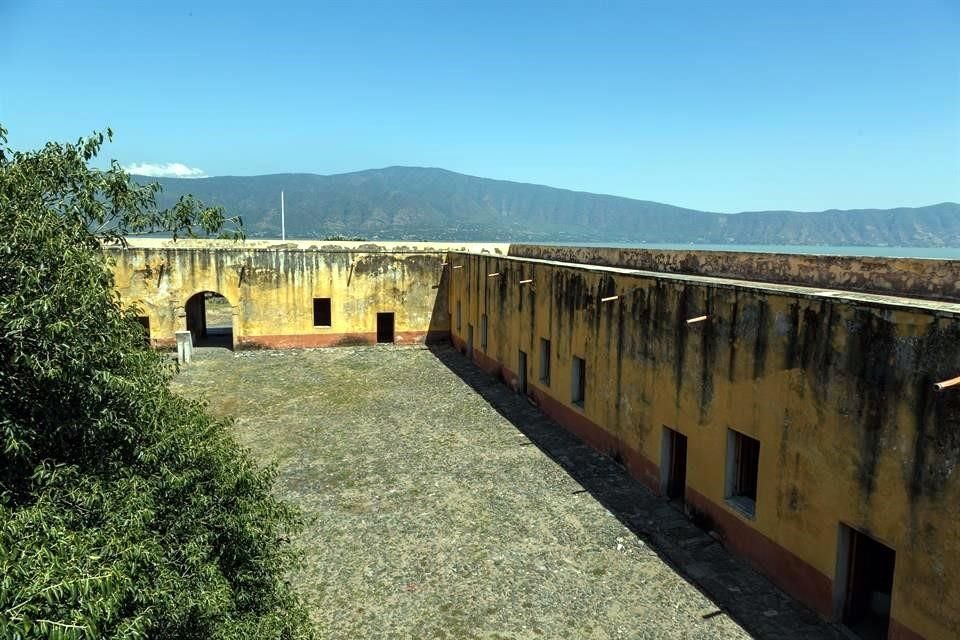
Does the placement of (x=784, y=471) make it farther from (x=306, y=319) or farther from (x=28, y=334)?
(x=306, y=319)

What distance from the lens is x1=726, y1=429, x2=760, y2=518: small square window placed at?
1002 centimetres

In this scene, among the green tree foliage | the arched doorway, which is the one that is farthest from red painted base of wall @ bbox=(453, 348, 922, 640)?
the arched doorway

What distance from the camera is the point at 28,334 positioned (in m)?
5.20

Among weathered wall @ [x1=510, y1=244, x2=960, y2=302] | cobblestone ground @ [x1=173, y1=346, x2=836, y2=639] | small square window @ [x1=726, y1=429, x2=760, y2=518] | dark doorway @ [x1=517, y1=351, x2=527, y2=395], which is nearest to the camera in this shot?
cobblestone ground @ [x1=173, y1=346, x2=836, y2=639]

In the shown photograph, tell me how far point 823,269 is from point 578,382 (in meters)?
6.45

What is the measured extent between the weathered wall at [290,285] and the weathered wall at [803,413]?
1437 centimetres

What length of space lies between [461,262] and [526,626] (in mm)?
18782

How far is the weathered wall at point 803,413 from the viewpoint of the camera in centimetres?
670

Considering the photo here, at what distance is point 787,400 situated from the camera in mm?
8711

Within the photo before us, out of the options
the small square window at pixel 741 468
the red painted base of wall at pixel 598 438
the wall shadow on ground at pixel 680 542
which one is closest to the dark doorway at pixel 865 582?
the wall shadow on ground at pixel 680 542

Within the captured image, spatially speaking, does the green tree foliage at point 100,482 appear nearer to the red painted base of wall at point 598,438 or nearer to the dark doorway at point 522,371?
the red painted base of wall at point 598,438

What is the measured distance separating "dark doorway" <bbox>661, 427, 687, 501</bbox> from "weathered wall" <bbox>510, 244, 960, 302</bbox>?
12.6 feet

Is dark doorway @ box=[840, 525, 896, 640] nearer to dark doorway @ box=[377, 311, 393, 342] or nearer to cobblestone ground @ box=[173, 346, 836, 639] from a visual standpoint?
cobblestone ground @ box=[173, 346, 836, 639]

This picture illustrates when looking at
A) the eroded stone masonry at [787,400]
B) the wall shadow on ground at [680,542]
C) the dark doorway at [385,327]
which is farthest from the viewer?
the dark doorway at [385,327]
